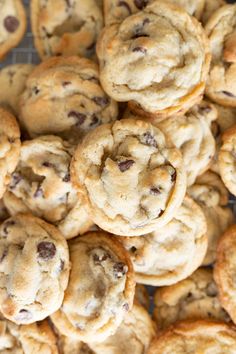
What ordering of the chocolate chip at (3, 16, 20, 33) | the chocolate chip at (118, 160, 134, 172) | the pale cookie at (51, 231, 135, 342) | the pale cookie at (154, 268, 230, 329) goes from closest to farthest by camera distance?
the chocolate chip at (118, 160, 134, 172), the pale cookie at (51, 231, 135, 342), the pale cookie at (154, 268, 230, 329), the chocolate chip at (3, 16, 20, 33)

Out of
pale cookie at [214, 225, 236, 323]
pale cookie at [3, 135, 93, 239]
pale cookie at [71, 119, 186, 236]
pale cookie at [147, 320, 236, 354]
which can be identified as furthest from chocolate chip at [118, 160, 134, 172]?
pale cookie at [147, 320, 236, 354]

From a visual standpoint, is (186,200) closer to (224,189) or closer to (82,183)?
(224,189)

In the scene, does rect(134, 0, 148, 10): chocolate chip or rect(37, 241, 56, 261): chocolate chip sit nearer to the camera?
rect(37, 241, 56, 261): chocolate chip

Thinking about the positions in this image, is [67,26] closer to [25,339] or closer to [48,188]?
[48,188]

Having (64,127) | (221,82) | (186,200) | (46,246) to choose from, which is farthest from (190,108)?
(46,246)

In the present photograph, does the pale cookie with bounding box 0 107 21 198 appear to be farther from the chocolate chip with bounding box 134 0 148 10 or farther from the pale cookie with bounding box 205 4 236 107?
the pale cookie with bounding box 205 4 236 107

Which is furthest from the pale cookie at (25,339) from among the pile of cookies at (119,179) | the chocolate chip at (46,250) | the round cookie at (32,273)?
the chocolate chip at (46,250)
